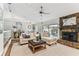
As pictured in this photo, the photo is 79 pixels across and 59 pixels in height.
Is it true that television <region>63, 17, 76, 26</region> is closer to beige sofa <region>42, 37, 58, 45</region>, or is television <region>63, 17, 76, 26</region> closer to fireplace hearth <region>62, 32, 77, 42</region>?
fireplace hearth <region>62, 32, 77, 42</region>

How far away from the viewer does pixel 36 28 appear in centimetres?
247

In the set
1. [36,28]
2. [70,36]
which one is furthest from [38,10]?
[70,36]

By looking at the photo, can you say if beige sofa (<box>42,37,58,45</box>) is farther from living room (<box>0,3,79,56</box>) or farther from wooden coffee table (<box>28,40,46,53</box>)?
wooden coffee table (<box>28,40,46,53</box>)

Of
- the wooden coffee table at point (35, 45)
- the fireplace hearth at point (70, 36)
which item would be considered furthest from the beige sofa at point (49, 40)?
the fireplace hearth at point (70, 36)

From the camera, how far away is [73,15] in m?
2.35

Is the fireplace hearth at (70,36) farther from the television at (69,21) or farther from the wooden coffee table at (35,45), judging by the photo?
the wooden coffee table at (35,45)

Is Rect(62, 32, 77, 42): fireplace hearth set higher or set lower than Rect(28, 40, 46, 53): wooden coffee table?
higher

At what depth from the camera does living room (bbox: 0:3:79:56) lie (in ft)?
7.95

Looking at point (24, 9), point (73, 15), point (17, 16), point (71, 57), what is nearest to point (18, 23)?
point (17, 16)

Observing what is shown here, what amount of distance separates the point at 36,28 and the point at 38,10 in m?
0.40

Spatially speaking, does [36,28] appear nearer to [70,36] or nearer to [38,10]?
[38,10]

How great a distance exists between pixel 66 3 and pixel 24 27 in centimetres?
108

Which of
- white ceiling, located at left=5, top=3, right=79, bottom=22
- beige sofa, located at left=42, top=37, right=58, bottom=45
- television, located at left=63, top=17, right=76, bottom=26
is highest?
white ceiling, located at left=5, top=3, right=79, bottom=22

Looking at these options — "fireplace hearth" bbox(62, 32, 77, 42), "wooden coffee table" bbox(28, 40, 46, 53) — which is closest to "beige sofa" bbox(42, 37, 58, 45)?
"wooden coffee table" bbox(28, 40, 46, 53)
